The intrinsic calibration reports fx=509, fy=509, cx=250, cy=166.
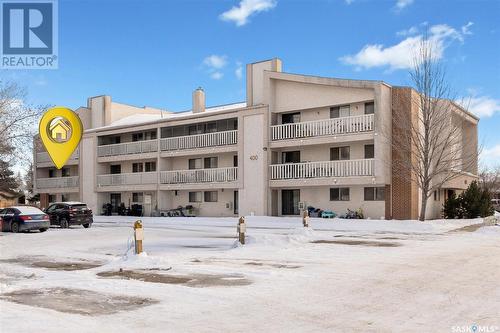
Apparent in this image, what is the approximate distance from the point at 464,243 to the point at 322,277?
10097 mm

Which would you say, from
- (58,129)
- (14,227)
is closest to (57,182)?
(58,129)

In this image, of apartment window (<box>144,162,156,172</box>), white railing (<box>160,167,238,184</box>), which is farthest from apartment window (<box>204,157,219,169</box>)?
apartment window (<box>144,162,156,172</box>)

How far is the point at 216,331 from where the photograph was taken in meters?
6.55

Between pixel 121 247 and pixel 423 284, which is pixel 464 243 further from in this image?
pixel 121 247

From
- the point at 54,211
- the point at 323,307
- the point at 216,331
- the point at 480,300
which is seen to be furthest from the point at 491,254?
the point at 54,211

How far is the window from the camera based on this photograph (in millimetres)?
33031

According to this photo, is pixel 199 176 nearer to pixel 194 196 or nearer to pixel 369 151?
pixel 194 196

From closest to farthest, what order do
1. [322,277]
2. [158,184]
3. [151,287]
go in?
[151,287], [322,277], [158,184]

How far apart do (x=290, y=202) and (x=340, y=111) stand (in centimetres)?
734

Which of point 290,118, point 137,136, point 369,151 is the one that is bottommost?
point 369,151

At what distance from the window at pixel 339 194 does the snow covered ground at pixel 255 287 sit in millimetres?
14798

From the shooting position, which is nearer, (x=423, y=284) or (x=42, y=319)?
(x=42, y=319)

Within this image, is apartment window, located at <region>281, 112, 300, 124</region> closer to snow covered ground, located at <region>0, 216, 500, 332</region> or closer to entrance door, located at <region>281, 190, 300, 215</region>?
entrance door, located at <region>281, 190, 300, 215</region>

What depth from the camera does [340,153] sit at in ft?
110
